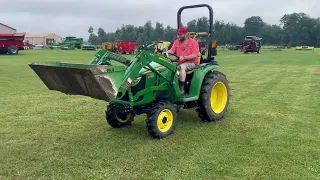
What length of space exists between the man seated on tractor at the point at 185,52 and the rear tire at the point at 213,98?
46 centimetres

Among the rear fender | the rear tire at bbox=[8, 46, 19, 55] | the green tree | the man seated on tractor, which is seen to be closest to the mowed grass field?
the rear fender

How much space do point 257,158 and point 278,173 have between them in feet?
1.78

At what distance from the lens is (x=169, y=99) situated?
6.56m

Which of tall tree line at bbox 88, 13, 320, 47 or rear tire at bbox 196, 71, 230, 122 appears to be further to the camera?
tall tree line at bbox 88, 13, 320, 47

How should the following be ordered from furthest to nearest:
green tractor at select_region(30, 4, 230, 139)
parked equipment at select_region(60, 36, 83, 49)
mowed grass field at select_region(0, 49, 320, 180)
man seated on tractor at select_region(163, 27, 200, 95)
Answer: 1. parked equipment at select_region(60, 36, 83, 49)
2. man seated on tractor at select_region(163, 27, 200, 95)
3. green tractor at select_region(30, 4, 230, 139)
4. mowed grass field at select_region(0, 49, 320, 180)

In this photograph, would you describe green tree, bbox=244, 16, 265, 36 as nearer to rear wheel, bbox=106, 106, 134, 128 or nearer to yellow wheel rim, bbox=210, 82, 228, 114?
yellow wheel rim, bbox=210, 82, 228, 114

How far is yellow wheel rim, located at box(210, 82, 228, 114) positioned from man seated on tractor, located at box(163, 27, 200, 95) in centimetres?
99

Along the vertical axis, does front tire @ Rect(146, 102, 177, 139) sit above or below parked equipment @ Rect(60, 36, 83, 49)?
below

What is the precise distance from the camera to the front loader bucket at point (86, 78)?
16.4 ft

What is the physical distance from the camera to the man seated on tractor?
6715mm

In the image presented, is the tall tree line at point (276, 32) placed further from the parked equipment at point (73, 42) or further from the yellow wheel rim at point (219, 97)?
the yellow wheel rim at point (219, 97)

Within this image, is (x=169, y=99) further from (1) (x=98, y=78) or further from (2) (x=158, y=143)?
(1) (x=98, y=78)

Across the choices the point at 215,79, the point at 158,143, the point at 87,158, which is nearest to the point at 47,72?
the point at 87,158

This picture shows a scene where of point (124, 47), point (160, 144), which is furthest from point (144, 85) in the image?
point (124, 47)
